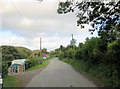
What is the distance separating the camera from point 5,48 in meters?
27.3

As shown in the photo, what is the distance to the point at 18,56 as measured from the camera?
29375 mm

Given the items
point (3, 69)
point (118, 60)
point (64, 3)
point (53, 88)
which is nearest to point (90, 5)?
point (64, 3)

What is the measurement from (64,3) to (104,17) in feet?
7.71

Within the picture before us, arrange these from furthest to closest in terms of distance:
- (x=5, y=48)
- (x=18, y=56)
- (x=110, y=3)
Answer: (x=18, y=56), (x=5, y=48), (x=110, y=3)

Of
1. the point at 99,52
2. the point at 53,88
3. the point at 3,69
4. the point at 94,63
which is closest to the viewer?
the point at 53,88

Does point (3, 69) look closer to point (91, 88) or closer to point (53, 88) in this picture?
point (53, 88)

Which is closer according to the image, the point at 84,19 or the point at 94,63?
the point at 84,19

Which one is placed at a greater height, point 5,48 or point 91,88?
point 5,48

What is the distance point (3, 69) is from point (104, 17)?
23.9ft

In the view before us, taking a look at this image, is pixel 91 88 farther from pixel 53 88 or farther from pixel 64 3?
pixel 64 3

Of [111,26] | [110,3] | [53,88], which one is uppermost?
[110,3]

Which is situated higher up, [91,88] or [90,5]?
[90,5]

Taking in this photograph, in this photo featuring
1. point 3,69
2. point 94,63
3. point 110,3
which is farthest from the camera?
point 94,63

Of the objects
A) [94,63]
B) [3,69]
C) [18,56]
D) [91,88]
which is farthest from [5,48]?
[91,88]
